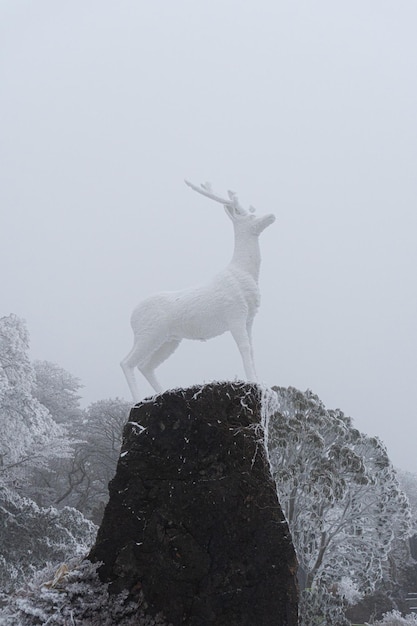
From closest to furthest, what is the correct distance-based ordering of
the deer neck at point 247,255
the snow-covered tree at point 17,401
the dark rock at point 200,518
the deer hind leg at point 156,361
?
the dark rock at point 200,518
the deer neck at point 247,255
the deer hind leg at point 156,361
the snow-covered tree at point 17,401

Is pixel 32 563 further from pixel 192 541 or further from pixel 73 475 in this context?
pixel 73 475

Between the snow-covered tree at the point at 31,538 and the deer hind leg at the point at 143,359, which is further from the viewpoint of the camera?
the snow-covered tree at the point at 31,538

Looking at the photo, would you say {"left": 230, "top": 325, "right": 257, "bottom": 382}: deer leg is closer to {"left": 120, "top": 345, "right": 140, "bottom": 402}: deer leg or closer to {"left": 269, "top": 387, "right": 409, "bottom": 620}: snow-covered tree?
{"left": 120, "top": 345, "right": 140, "bottom": 402}: deer leg

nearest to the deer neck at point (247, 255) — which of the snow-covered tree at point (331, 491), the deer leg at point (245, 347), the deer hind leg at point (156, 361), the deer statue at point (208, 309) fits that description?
the deer statue at point (208, 309)

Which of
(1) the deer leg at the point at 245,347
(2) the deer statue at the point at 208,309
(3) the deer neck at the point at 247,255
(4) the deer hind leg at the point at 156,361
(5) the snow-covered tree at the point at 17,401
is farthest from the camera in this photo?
(5) the snow-covered tree at the point at 17,401

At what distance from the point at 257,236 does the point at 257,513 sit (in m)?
3.41

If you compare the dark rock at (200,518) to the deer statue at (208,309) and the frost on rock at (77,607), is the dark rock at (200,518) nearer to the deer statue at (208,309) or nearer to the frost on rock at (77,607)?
the frost on rock at (77,607)

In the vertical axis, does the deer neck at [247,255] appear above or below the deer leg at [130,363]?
above

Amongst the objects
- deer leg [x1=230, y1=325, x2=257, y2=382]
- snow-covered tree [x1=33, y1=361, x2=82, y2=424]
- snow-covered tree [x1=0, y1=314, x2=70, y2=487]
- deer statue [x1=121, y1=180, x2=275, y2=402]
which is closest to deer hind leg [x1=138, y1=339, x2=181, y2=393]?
deer statue [x1=121, y1=180, x2=275, y2=402]

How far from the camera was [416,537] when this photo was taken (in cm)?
2403

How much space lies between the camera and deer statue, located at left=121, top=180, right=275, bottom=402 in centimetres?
658

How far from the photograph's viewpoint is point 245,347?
6359mm

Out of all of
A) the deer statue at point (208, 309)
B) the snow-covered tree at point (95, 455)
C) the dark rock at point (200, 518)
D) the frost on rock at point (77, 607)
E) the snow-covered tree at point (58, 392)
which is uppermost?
the snow-covered tree at point (58, 392)

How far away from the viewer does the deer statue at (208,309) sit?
6578 mm
